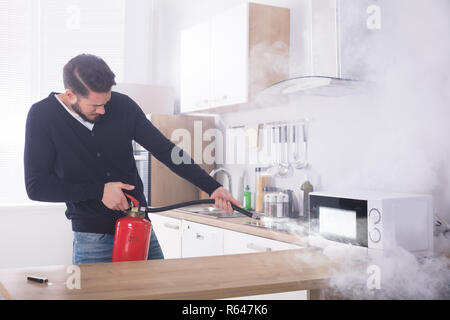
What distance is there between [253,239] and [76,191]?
1147 millimetres

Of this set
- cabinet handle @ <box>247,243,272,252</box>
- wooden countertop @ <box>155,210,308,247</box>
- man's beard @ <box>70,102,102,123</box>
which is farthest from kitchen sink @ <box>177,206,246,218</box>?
man's beard @ <box>70,102,102,123</box>

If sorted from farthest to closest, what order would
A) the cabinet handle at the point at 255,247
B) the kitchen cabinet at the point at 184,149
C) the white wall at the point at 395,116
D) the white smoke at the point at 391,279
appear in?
the kitchen cabinet at the point at 184,149, the cabinet handle at the point at 255,247, the white wall at the point at 395,116, the white smoke at the point at 391,279

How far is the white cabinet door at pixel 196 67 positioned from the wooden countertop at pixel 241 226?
31.8 inches

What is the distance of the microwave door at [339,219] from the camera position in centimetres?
204

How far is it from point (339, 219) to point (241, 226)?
76 centimetres

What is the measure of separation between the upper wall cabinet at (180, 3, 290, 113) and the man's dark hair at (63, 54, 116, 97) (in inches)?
53.7

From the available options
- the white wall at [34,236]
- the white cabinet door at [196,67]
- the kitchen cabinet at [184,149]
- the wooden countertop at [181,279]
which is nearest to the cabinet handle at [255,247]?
the wooden countertop at [181,279]

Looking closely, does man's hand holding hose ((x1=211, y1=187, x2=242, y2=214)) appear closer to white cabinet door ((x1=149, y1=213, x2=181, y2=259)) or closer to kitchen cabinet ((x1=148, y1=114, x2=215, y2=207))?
white cabinet door ((x1=149, y1=213, x2=181, y2=259))

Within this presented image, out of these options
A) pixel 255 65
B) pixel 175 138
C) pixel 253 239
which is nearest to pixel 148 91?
pixel 175 138

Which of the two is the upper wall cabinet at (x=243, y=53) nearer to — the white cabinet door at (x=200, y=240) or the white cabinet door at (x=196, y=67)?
the white cabinet door at (x=196, y=67)

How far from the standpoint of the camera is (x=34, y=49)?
453cm

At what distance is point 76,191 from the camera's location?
1.84 meters

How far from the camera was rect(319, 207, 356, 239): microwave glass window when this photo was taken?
2.10 metres
